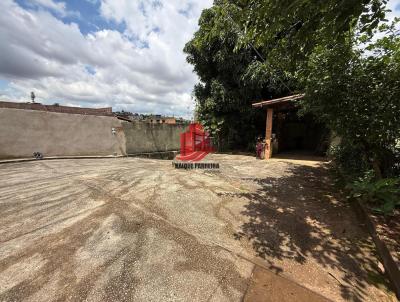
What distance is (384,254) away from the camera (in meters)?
2.19

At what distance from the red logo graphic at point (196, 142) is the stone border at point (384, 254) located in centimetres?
789

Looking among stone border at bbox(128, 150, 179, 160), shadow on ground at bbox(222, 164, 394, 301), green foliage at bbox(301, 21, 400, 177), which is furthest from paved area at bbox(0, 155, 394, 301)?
stone border at bbox(128, 150, 179, 160)

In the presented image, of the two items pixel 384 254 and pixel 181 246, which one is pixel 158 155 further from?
pixel 384 254

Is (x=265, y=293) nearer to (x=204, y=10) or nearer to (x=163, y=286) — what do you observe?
(x=163, y=286)

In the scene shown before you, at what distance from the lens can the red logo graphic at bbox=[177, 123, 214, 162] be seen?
36.8ft

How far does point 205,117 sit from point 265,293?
38.5ft

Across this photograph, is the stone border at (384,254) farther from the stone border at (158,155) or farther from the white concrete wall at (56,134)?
the white concrete wall at (56,134)

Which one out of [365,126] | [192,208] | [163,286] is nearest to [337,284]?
[163,286]

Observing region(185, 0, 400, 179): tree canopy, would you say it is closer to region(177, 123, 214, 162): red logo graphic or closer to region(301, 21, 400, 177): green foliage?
region(301, 21, 400, 177): green foliage

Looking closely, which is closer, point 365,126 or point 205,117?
point 365,126

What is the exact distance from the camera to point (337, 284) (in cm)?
184

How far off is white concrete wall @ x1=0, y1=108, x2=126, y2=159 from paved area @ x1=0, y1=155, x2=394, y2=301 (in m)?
4.85

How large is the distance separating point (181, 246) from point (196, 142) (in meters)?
9.45

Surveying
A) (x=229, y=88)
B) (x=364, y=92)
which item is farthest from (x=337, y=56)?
(x=229, y=88)
